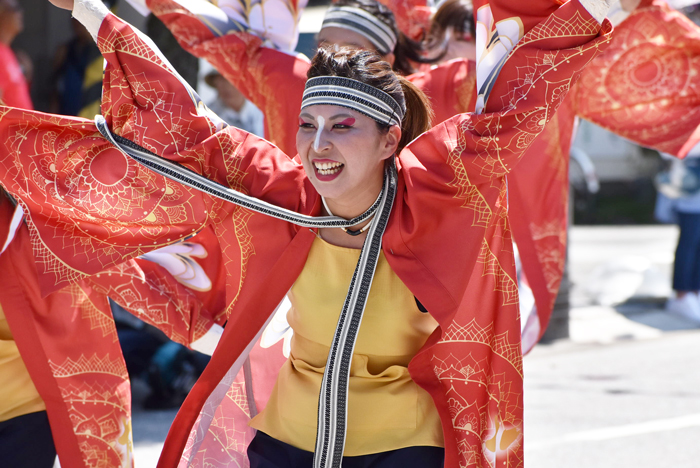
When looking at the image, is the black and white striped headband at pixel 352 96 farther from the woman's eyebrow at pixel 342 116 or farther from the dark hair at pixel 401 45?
the dark hair at pixel 401 45

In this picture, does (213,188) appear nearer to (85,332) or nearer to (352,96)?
(352,96)

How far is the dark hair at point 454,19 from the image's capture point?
3242 millimetres

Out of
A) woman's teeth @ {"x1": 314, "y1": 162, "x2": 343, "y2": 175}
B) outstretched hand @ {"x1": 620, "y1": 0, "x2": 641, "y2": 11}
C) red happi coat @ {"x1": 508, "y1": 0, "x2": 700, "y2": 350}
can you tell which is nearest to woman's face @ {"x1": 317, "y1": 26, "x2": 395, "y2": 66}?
red happi coat @ {"x1": 508, "y1": 0, "x2": 700, "y2": 350}

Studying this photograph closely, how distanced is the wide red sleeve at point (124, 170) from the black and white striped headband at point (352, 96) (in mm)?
239

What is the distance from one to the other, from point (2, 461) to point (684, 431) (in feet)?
9.56

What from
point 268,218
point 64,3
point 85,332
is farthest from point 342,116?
point 85,332

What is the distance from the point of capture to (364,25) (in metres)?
3.16

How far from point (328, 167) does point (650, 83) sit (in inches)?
62.4

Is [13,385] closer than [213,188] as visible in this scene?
No

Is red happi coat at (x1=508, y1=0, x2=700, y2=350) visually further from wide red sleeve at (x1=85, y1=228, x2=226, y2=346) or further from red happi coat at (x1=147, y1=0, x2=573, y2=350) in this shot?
wide red sleeve at (x1=85, y1=228, x2=226, y2=346)

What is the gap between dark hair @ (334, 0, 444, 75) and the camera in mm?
3205

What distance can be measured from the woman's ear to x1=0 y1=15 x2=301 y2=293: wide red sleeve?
0.84ft

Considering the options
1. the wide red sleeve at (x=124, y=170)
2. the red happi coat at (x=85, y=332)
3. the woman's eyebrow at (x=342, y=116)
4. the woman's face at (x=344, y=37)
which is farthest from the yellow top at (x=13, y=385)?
the woman's face at (x=344, y=37)

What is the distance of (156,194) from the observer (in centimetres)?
206
